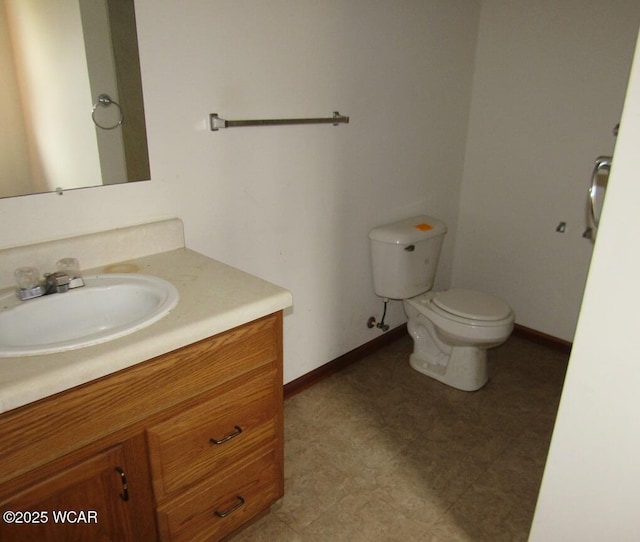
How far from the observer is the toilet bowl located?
2.20 metres

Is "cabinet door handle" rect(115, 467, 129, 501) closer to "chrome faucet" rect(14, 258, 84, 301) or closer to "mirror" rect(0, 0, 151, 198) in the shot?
"chrome faucet" rect(14, 258, 84, 301)

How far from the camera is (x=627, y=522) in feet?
3.71

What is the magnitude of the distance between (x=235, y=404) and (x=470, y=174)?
2069 millimetres

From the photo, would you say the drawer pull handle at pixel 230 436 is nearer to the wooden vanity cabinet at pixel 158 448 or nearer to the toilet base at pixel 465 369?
the wooden vanity cabinet at pixel 158 448

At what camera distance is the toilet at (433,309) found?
7.28 feet

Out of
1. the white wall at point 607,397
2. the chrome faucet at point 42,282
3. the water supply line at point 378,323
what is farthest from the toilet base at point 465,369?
the chrome faucet at point 42,282

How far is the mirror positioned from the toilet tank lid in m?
1.15

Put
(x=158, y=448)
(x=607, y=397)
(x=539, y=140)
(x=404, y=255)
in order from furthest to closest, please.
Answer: (x=539, y=140) → (x=404, y=255) → (x=158, y=448) → (x=607, y=397)

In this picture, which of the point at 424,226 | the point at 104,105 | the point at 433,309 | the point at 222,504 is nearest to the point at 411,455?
the point at 433,309

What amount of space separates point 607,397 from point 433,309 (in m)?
1.27

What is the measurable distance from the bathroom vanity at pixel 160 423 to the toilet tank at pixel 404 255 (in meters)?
1.02

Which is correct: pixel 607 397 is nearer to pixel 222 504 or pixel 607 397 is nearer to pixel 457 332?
pixel 222 504

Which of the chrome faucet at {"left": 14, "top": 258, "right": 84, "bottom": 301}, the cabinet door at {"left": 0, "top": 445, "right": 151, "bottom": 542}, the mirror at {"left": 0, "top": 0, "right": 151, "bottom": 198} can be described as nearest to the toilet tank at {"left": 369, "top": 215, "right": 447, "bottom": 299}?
the mirror at {"left": 0, "top": 0, "right": 151, "bottom": 198}

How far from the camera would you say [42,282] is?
4.21 feet
